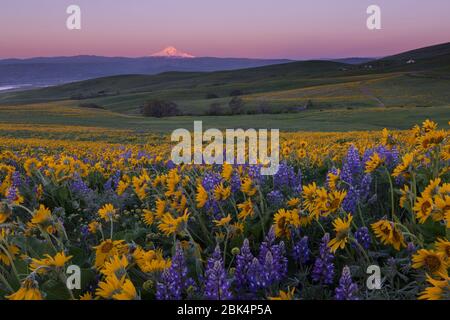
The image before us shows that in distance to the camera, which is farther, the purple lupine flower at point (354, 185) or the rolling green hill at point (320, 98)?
the rolling green hill at point (320, 98)

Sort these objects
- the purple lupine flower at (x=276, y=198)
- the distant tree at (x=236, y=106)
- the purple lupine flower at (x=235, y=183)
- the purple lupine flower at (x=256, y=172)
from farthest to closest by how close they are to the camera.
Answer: the distant tree at (x=236, y=106)
the purple lupine flower at (x=256, y=172)
the purple lupine flower at (x=235, y=183)
the purple lupine flower at (x=276, y=198)

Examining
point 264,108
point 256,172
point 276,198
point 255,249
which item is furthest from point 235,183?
point 264,108

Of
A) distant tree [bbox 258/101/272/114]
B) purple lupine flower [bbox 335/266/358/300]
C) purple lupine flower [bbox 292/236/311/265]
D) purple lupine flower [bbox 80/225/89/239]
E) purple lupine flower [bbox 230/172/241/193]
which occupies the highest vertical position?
distant tree [bbox 258/101/272/114]

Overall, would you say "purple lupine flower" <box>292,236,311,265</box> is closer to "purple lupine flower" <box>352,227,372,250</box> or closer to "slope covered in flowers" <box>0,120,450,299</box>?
"slope covered in flowers" <box>0,120,450,299</box>

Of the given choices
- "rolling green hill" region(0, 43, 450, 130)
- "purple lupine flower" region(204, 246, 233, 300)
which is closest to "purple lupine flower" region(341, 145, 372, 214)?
"purple lupine flower" region(204, 246, 233, 300)

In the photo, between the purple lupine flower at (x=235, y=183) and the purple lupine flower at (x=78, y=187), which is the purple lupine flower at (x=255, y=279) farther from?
the purple lupine flower at (x=78, y=187)

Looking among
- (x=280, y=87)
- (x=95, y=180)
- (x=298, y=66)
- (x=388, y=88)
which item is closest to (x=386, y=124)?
(x=95, y=180)

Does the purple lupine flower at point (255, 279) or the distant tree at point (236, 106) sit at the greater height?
the distant tree at point (236, 106)

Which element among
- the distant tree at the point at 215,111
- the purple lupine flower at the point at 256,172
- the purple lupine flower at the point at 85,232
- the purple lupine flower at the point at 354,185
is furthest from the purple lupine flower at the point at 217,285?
the distant tree at the point at 215,111

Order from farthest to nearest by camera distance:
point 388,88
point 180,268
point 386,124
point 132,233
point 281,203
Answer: point 388,88
point 386,124
point 281,203
point 132,233
point 180,268

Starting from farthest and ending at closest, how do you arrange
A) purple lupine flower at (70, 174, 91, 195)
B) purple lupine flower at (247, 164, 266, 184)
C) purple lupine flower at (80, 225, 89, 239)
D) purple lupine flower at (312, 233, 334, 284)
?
purple lupine flower at (70, 174, 91, 195) < purple lupine flower at (247, 164, 266, 184) < purple lupine flower at (80, 225, 89, 239) < purple lupine flower at (312, 233, 334, 284)

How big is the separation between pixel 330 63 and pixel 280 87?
81.6 metres

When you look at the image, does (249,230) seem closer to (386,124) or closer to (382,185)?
(382,185)

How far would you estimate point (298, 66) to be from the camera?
180 meters
